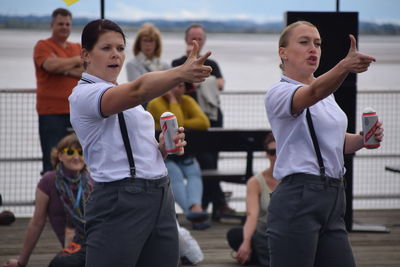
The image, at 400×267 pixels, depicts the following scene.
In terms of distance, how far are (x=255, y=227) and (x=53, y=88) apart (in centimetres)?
236

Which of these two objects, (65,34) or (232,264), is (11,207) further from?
(232,264)

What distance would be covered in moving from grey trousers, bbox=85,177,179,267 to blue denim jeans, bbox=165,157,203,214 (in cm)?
381

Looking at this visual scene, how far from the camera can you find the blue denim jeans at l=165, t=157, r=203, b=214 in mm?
7164

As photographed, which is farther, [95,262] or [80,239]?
[80,239]

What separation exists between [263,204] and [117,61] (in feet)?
10.2

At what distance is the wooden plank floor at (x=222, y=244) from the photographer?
5.95 m

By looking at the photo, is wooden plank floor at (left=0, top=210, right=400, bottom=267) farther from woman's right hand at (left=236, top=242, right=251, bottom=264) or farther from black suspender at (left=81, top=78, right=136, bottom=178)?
black suspender at (left=81, top=78, right=136, bottom=178)

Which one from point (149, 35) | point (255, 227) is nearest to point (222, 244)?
point (255, 227)

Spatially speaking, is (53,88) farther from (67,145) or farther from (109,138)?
(109,138)

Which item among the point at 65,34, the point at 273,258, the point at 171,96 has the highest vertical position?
the point at 65,34

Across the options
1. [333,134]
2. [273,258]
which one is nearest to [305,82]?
[333,134]

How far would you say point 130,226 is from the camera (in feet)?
10.5

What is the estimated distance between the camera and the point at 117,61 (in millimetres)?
3299

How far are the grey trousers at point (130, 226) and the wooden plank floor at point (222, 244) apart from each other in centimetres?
262
